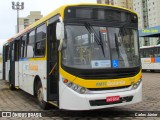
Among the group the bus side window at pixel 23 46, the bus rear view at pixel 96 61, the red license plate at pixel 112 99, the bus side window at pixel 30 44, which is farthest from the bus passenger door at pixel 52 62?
the bus side window at pixel 23 46

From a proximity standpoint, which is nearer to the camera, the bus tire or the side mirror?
the side mirror

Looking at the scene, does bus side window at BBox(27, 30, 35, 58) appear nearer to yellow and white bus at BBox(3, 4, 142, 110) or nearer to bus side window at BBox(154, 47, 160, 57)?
yellow and white bus at BBox(3, 4, 142, 110)

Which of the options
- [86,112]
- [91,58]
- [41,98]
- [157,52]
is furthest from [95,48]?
[157,52]

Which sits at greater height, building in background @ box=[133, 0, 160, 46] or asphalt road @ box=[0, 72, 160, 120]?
building in background @ box=[133, 0, 160, 46]

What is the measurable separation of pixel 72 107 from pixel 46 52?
219 cm

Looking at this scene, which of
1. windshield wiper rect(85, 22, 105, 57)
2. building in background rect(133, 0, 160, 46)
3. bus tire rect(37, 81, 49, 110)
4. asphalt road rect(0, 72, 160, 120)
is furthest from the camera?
building in background rect(133, 0, 160, 46)

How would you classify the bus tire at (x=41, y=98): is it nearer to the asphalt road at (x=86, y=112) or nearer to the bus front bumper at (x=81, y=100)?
the asphalt road at (x=86, y=112)

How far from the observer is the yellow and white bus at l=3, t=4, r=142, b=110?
7.41 m

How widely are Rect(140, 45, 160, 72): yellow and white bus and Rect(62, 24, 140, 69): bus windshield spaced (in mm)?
23178

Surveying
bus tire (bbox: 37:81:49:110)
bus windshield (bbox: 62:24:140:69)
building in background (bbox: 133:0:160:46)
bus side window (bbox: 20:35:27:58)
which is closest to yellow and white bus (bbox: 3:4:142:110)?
bus windshield (bbox: 62:24:140:69)

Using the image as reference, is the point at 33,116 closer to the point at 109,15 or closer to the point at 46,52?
the point at 46,52

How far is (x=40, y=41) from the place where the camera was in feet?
31.5

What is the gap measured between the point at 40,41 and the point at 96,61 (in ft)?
8.77

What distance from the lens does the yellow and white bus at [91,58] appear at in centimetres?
741
